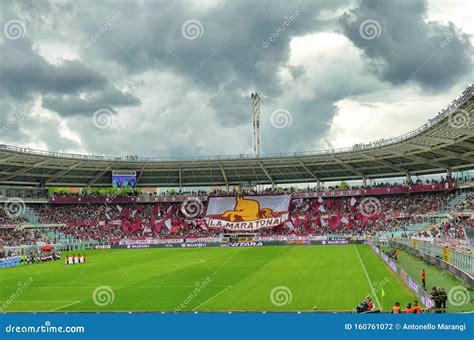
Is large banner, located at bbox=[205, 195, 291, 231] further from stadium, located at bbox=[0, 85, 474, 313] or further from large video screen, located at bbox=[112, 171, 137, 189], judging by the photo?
large video screen, located at bbox=[112, 171, 137, 189]

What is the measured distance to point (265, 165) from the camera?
81.8 m

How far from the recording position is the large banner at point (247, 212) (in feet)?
259

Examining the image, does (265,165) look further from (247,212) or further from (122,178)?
(122,178)

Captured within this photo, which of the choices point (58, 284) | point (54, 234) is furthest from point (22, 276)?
point (54, 234)

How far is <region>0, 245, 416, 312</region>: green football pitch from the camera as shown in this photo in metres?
23.4

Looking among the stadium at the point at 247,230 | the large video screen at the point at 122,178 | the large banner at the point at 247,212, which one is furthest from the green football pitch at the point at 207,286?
the large video screen at the point at 122,178

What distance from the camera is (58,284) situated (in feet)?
105

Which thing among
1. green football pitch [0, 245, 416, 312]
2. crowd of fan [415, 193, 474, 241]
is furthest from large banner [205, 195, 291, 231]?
green football pitch [0, 245, 416, 312]

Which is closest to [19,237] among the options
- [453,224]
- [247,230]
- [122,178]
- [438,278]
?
[122,178]

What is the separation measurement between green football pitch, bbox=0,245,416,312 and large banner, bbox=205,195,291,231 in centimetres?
3514

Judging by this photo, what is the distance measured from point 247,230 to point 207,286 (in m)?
49.7

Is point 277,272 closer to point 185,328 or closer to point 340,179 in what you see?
point 185,328

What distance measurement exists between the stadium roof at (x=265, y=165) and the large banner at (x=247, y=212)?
5.27 m

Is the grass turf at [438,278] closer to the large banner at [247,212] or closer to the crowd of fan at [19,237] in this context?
the large banner at [247,212]
